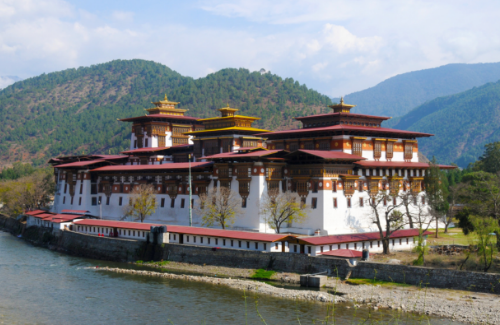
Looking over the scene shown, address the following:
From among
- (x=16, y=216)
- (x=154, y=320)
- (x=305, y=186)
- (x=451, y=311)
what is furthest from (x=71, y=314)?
(x=16, y=216)

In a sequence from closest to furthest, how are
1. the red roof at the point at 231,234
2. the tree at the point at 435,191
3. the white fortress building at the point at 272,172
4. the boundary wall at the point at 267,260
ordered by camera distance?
1. the boundary wall at the point at 267,260
2. the red roof at the point at 231,234
3. the white fortress building at the point at 272,172
4. the tree at the point at 435,191

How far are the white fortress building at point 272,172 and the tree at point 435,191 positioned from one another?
123cm

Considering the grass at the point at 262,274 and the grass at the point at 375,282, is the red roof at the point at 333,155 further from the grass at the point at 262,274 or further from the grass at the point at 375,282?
the grass at the point at 375,282

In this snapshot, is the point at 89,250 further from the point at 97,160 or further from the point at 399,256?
the point at 399,256

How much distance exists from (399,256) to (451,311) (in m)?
16.0

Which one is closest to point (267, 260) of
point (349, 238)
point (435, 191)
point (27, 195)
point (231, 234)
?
point (231, 234)

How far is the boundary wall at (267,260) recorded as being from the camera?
40.2m

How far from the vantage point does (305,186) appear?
197ft

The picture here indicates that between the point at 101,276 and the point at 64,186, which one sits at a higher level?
the point at 64,186

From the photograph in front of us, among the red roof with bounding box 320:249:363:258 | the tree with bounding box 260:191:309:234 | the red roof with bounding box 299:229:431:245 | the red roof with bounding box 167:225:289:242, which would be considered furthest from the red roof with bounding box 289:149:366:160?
the red roof with bounding box 320:249:363:258

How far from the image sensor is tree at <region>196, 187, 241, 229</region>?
61.1 m

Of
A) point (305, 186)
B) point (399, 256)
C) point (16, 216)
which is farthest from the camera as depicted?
point (16, 216)

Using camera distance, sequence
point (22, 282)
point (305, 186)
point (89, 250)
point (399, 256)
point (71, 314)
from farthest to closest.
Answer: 1. point (89, 250)
2. point (305, 186)
3. point (399, 256)
4. point (22, 282)
5. point (71, 314)

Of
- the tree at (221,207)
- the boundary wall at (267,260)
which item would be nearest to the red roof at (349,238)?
the boundary wall at (267,260)
